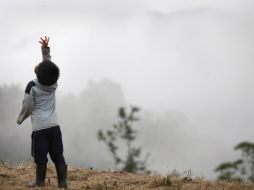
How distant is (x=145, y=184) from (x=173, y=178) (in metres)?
0.63

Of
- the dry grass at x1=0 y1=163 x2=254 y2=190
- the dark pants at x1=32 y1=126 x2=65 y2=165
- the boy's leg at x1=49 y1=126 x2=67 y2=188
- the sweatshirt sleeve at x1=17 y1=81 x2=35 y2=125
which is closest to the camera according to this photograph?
the sweatshirt sleeve at x1=17 y1=81 x2=35 y2=125

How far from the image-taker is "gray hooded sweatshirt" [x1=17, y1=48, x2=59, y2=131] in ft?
32.7

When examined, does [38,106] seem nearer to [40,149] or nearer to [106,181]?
[40,149]

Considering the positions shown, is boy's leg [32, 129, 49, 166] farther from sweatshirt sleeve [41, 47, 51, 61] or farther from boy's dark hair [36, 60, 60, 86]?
sweatshirt sleeve [41, 47, 51, 61]

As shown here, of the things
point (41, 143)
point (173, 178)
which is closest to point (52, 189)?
point (41, 143)

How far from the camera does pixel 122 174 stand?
12164 millimetres

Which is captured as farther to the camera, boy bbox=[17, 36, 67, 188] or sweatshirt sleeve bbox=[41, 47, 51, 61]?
sweatshirt sleeve bbox=[41, 47, 51, 61]

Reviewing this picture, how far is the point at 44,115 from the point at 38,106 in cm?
16

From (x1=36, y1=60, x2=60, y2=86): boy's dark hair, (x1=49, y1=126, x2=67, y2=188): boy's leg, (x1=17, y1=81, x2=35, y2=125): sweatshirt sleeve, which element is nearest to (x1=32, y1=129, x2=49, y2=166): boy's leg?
(x1=49, y1=126, x2=67, y2=188): boy's leg

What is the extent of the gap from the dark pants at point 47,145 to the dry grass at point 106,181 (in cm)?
40

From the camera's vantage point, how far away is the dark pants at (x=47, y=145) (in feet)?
33.0

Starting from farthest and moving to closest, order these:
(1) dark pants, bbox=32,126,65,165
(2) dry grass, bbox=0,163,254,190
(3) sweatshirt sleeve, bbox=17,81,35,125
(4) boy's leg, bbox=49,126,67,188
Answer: (2) dry grass, bbox=0,163,254,190
(4) boy's leg, bbox=49,126,67,188
(1) dark pants, bbox=32,126,65,165
(3) sweatshirt sleeve, bbox=17,81,35,125

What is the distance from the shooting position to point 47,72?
9.98 meters

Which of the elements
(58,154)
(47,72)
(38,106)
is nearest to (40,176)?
(58,154)
